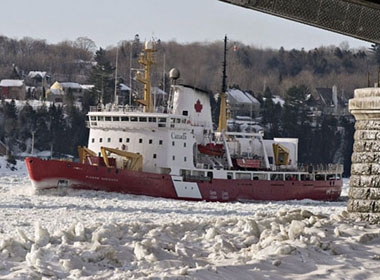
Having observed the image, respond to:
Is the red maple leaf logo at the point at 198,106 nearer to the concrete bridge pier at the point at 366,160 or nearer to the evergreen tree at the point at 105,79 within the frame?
the concrete bridge pier at the point at 366,160

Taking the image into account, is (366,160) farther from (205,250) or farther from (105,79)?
(105,79)

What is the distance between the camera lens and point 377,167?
1638cm

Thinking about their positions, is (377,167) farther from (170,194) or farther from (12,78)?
(12,78)

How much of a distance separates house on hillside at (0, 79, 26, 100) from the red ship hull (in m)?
43.0

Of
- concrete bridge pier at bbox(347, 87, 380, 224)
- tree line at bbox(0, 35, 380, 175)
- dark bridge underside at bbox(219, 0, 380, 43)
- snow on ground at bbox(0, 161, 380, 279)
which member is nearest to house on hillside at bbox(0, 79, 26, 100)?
tree line at bbox(0, 35, 380, 175)

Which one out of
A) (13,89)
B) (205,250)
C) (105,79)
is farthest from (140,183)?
(13,89)

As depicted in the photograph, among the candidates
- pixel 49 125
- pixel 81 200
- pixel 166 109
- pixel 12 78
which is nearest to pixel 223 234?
pixel 81 200

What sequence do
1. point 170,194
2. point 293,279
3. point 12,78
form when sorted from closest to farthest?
point 293,279, point 170,194, point 12,78

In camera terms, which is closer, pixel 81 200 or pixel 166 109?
pixel 81 200

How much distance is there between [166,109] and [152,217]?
648 inches

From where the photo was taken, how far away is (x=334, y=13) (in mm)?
15086

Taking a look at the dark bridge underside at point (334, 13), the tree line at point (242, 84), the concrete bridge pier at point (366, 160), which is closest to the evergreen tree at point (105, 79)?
the tree line at point (242, 84)

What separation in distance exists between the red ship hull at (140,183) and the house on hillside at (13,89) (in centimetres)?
4305

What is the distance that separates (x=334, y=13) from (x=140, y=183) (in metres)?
23.0
